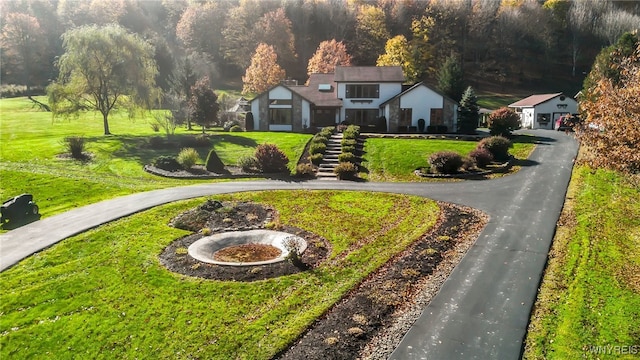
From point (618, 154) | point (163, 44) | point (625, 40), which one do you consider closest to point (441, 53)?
point (625, 40)

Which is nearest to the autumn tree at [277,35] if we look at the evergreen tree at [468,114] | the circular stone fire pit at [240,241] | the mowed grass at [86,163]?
→ the mowed grass at [86,163]

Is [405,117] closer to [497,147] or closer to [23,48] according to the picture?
[497,147]

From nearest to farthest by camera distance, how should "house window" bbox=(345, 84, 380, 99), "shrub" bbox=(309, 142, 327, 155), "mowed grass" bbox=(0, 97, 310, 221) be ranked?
"mowed grass" bbox=(0, 97, 310, 221) < "shrub" bbox=(309, 142, 327, 155) < "house window" bbox=(345, 84, 380, 99)

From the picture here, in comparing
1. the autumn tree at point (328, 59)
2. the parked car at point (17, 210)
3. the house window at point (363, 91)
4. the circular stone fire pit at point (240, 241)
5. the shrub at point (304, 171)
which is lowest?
the circular stone fire pit at point (240, 241)

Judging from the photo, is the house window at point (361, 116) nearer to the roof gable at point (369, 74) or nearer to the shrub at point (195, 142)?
the roof gable at point (369, 74)

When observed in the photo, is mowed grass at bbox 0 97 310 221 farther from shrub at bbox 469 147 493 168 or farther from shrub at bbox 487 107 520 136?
shrub at bbox 487 107 520 136

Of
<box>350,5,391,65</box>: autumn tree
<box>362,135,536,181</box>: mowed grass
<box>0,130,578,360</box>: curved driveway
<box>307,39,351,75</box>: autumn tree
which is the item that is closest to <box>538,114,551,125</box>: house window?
<box>362,135,536,181</box>: mowed grass

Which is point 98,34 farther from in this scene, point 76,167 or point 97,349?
point 97,349
